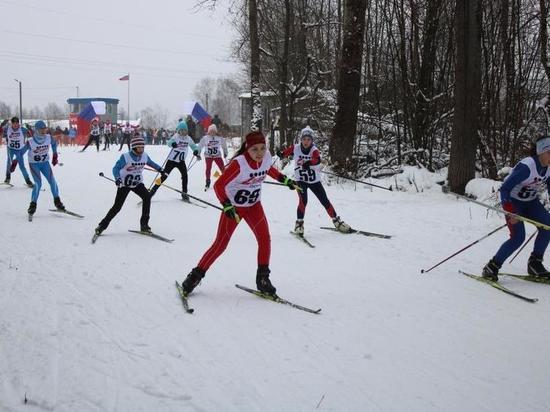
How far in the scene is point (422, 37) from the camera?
43.9ft

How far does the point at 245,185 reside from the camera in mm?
5051

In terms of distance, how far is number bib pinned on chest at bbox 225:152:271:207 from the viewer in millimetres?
4977

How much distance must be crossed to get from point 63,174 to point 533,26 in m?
15.2

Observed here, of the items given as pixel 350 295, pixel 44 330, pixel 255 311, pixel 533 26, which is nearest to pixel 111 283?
pixel 44 330

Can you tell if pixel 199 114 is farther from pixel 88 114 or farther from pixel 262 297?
pixel 262 297

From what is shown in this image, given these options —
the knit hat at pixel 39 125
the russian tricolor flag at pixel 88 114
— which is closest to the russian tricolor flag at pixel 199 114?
the russian tricolor flag at pixel 88 114

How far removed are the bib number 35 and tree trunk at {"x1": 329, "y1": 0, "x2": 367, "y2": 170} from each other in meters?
8.32

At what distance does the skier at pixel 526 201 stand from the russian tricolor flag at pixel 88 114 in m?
32.9

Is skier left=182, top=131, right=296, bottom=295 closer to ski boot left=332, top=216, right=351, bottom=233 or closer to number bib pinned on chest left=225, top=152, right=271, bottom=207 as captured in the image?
number bib pinned on chest left=225, top=152, right=271, bottom=207

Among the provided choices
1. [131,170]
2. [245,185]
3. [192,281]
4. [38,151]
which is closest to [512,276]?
[245,185]

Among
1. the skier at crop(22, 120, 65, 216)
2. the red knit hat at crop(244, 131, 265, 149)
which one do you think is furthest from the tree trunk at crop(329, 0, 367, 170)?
the red knit hat at crop(244, 131, 265, 149)

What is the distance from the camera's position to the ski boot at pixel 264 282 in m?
5.04

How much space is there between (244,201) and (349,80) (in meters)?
8.64

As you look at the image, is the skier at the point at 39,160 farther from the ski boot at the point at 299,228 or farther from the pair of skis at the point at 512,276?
the pair of skis at the point at 512,276
